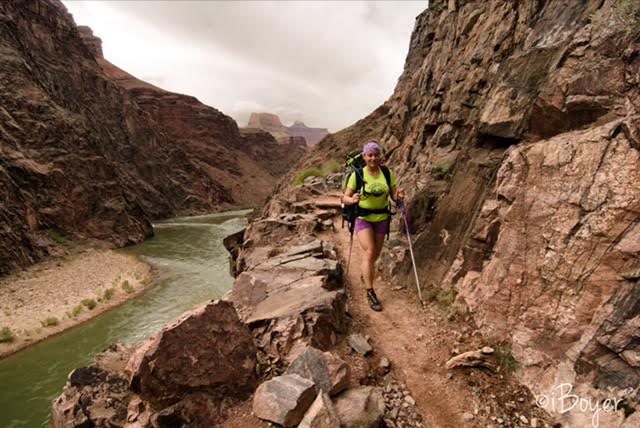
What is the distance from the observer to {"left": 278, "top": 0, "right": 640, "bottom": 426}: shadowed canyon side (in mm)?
4137

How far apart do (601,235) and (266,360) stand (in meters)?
4.94

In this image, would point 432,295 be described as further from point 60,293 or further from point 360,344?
point 60,293

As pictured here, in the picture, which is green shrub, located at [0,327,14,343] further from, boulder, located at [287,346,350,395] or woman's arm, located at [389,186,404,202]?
woman's arm, located at [389,186,404,202]

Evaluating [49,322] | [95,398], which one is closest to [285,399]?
[95,398]

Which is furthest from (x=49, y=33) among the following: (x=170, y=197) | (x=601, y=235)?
(x=601, y=235)

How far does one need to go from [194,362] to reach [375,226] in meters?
3.85

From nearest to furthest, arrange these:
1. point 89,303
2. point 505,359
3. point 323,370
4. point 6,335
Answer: point 323,370 < point 505,359 < point 6,335 < point 89,303

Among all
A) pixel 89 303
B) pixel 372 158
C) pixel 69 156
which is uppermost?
pixel 69 156

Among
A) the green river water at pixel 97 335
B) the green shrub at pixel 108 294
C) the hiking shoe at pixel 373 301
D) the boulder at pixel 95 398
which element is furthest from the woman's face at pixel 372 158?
the green shrub at pixel 108 294

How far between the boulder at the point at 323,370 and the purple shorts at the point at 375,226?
8.63ft

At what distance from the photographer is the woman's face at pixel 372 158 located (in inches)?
251

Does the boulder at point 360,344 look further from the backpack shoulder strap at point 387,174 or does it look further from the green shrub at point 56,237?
the green shrub at point 56,237

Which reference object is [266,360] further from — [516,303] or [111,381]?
[516,303]

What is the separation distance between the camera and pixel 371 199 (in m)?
6.47
